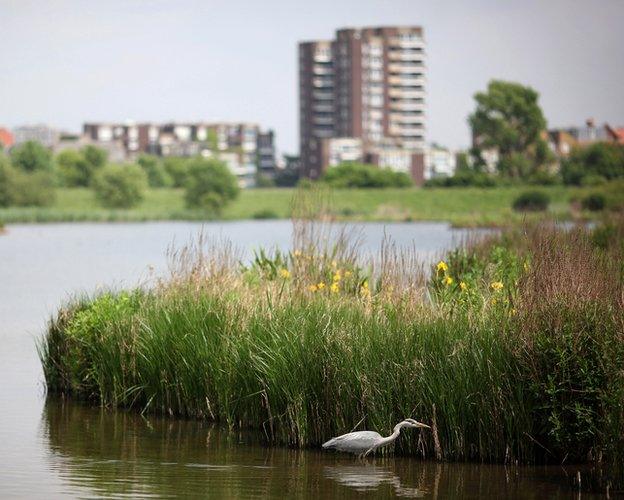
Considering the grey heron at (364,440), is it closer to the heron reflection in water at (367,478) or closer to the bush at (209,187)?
the heron reflection in water at (367,478)

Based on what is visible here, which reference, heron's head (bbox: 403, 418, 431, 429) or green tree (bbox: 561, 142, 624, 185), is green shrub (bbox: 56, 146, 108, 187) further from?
heron's head (bbox: 403, 418, 431, 429)

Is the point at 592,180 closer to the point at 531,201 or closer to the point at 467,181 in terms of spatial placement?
the point at 467,181

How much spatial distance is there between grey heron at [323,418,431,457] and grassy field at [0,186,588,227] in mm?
108190

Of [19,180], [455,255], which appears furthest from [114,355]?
[19,180]

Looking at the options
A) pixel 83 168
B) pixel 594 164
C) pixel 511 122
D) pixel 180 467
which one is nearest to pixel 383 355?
pixel 180 467

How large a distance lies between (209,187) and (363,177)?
2784cm

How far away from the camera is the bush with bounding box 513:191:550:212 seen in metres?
126

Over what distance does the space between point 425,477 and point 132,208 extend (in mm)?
134151

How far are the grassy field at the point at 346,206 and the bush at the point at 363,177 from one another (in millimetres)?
13797

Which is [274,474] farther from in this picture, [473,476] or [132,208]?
[132,208]

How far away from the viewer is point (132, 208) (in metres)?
146

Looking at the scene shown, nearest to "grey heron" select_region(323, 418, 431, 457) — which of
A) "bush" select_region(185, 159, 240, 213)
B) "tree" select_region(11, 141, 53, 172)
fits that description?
"bush" select_region(185, 159, 240, 213)

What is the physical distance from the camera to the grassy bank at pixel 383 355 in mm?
13664

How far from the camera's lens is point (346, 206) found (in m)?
137
